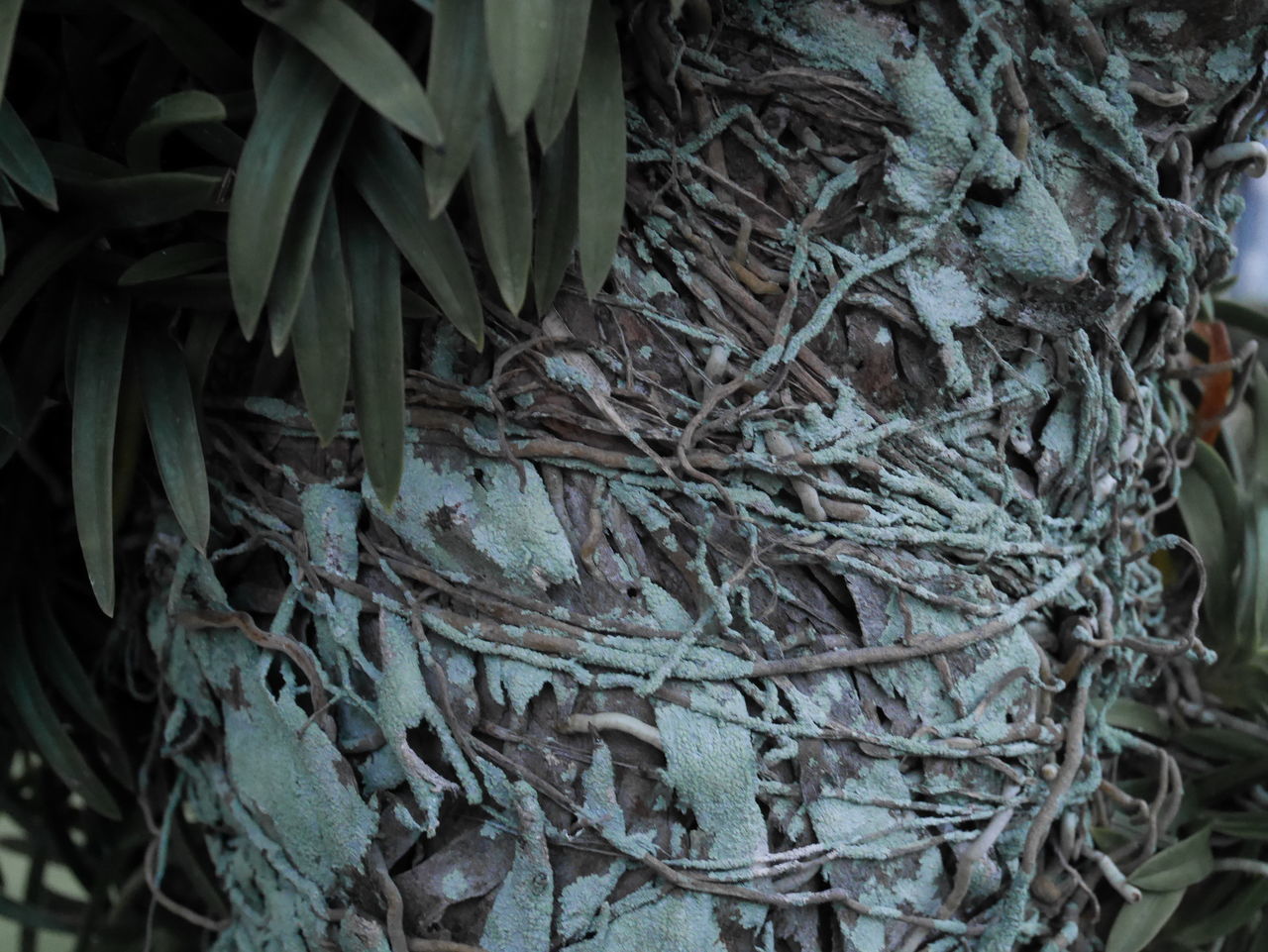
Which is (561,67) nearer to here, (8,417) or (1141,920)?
(8,417)

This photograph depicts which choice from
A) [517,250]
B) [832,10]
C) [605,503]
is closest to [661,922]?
[605,503]

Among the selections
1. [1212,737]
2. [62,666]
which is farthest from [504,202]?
[1212,737]

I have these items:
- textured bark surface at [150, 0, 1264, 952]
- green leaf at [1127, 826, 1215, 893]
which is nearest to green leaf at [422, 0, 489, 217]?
textured bark surface at [150, 0, 1264, 952]

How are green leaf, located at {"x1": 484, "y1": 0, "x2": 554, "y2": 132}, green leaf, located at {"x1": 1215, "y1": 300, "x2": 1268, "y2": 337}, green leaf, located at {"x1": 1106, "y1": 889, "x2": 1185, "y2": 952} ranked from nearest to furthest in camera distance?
green leaf, located at {"x1": 484, "y1": 0, "x2": 554, "y2": 132}
green leaf, located at {"x1": 1106, "y1": 889, "x2": 1185, "y2": 952}
green leaf, located at {"x1": 1215, "y1": 300, "x2": 1268, "y2": 337}

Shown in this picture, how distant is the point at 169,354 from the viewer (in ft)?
1.77

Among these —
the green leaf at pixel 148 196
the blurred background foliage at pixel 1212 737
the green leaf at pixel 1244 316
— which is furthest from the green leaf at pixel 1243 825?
the green leaf at pixel 148 196

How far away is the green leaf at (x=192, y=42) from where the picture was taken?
480 mm

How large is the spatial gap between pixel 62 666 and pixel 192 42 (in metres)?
0.42

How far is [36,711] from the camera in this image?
65 cm

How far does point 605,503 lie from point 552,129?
18cm

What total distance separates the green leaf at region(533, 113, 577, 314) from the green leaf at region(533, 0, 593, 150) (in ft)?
0.15

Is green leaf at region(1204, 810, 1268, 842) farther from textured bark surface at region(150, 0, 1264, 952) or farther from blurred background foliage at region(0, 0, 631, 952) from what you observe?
blurred background foliage at region(0, 0, 631, 952)

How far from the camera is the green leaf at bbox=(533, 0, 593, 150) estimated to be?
414 mm

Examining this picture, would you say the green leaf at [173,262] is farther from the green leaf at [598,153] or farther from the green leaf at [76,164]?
the green leaf at [598,153]
